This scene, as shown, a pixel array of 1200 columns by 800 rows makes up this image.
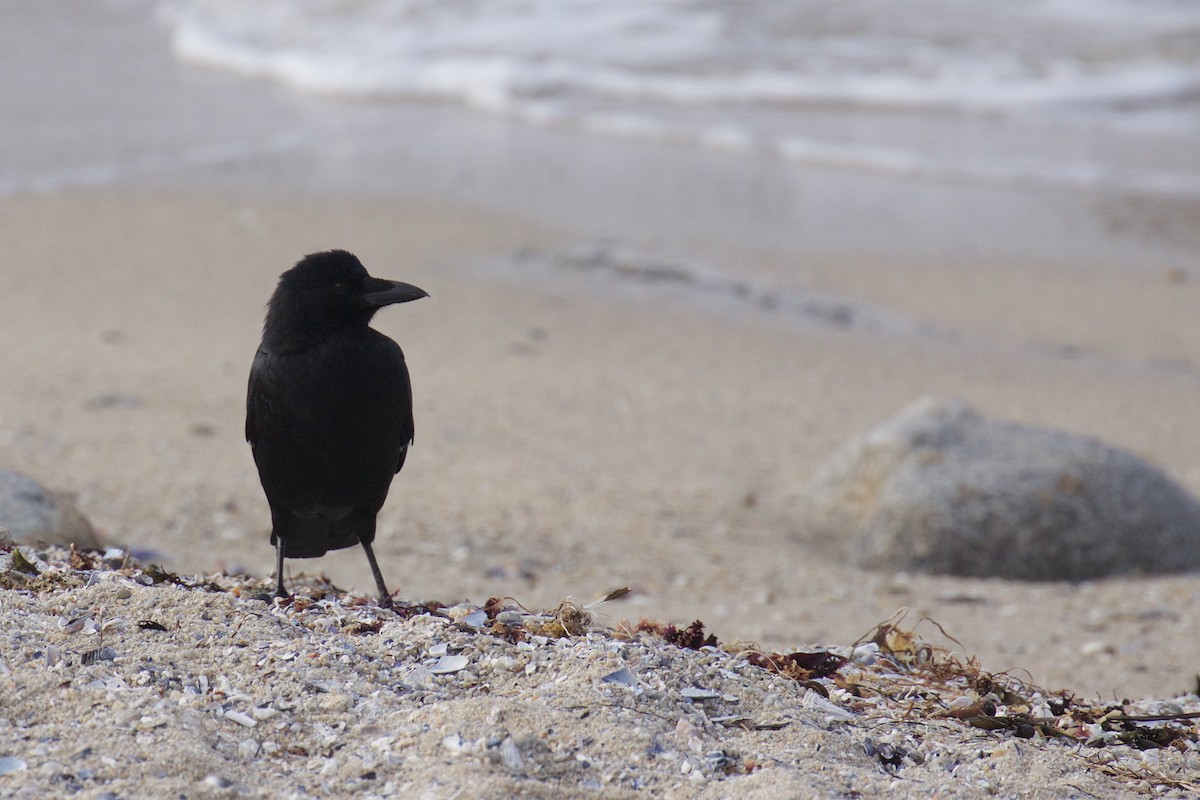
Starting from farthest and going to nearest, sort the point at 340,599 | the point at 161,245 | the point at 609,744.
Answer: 1. the point at 161,245
2. the point at 340,599
3. the point at 609,744

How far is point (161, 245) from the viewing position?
35.1 ft

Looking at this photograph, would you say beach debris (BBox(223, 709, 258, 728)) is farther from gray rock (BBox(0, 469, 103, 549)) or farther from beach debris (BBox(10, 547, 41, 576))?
gray rock (BBox(0, 469, 103, 549))

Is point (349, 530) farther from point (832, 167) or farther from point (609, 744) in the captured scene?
point (832, 167)

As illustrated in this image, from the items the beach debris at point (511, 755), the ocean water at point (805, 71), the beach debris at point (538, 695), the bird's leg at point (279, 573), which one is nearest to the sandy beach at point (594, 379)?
the beach debris at point (511, 755)

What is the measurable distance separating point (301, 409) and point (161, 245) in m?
7.29

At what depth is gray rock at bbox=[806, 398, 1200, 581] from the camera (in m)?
6.42

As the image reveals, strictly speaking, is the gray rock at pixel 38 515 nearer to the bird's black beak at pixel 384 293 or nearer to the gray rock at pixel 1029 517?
the bird's black beak at pixel 384 293

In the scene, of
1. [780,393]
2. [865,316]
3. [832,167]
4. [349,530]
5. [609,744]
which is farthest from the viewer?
[832,167]

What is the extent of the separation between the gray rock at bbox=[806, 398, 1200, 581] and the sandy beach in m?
0.16

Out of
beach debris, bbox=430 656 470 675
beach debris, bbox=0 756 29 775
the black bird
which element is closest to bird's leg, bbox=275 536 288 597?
the black bird

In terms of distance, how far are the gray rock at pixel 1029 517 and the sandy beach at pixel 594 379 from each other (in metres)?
0.16

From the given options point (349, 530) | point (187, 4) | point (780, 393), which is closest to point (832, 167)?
point (780, 393)

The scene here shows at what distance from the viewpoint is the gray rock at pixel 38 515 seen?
462cm

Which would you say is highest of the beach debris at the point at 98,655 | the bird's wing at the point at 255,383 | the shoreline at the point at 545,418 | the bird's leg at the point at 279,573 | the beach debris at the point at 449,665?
the bird's wing at the point at 255,383
